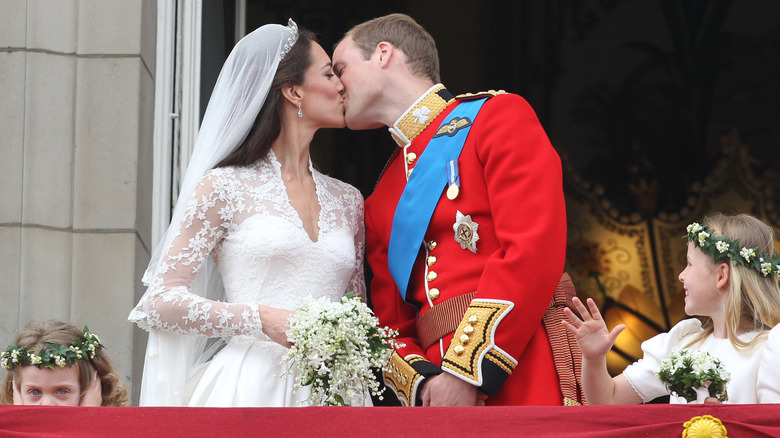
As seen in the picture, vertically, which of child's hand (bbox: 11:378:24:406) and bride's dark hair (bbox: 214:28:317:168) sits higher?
bride's dark hair (bbox: 214:28:317:168)

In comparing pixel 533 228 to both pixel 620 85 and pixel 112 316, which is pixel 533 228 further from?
pixel 620 85

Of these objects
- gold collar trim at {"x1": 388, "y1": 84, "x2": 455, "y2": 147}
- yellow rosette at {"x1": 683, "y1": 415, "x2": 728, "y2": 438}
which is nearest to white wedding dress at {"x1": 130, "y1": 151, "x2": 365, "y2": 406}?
gold collar trim at {"x1": 388, "y1": 84, "x2": 455, "y2": 147}

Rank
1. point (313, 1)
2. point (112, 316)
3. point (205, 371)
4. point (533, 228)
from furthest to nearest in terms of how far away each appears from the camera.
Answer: point (313, 1), point (112, 316), point (205, 371), point (533, 228)

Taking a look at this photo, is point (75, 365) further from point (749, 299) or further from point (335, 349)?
point (749, 299)

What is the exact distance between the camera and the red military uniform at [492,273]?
3572mm

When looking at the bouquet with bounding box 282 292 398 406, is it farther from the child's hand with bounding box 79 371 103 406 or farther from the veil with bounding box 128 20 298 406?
the child's hand with bounding box 79 371 103 406

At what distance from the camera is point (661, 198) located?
730 centimetres

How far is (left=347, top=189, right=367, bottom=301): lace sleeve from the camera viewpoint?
414cm

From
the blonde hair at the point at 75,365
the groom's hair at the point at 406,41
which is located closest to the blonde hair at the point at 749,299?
the groom's hair at the point at 406,41

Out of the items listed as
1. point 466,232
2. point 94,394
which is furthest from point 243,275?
point 466,232

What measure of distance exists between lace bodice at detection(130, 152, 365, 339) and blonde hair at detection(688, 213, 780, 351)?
1.11 meters

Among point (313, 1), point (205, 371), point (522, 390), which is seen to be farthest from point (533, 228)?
point (313, 1)

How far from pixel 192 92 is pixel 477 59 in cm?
246

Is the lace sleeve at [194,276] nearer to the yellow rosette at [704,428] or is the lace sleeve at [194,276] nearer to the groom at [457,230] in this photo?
the groom at [457,230]
